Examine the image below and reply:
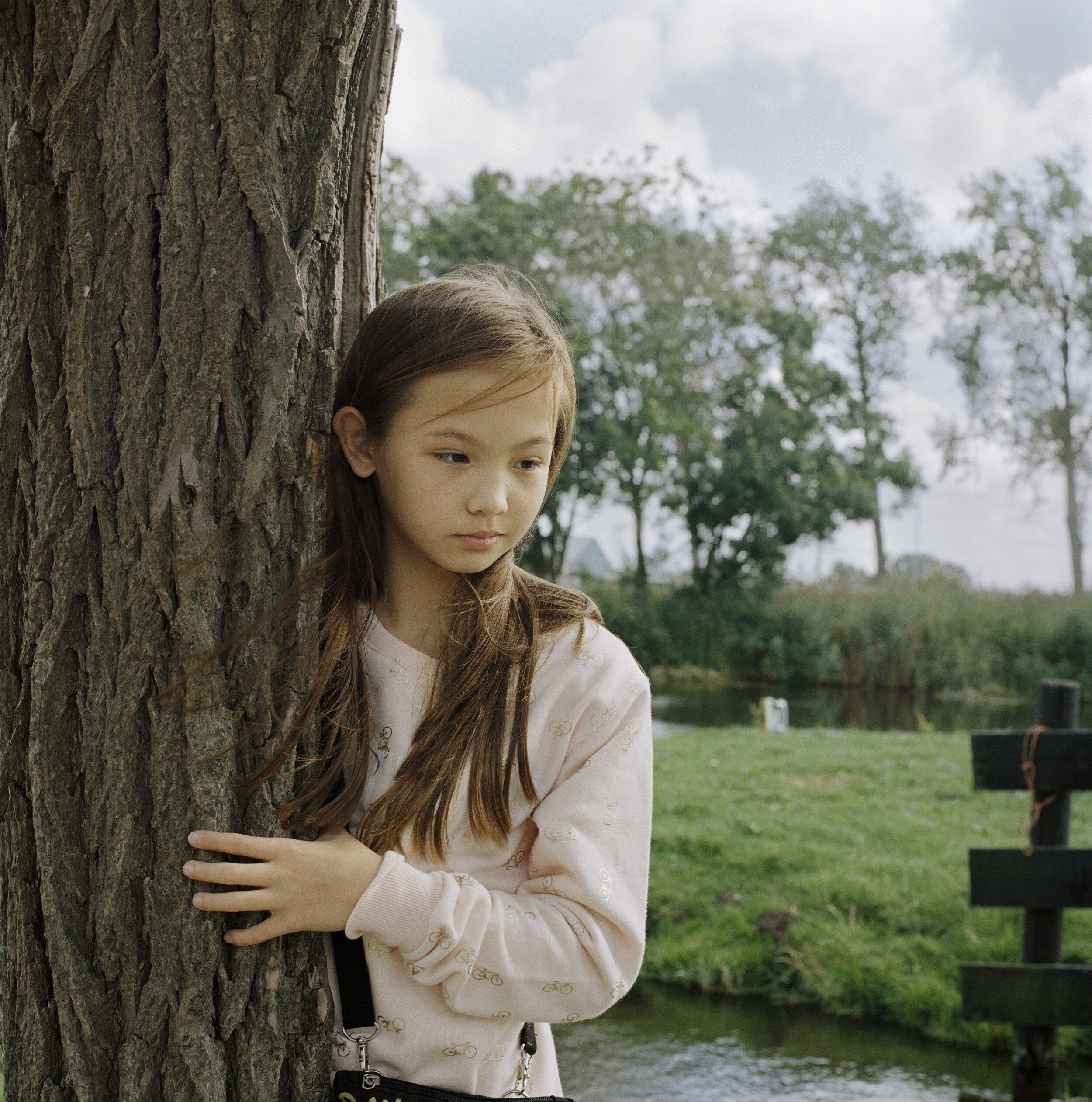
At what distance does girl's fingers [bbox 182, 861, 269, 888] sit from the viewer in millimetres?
1276

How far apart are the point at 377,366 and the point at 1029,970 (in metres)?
3.69

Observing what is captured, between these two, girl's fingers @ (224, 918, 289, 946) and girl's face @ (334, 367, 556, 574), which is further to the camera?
girl's face @ (334, 367, 556, 574)

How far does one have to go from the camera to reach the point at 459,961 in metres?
1.30

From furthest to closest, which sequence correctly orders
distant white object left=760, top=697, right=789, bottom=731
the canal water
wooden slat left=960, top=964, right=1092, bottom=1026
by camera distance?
distant white object left=760, top=697, right=789, bottom=731
wooden slat left=960, top=964, right=1092, bottom=1026
the canal water

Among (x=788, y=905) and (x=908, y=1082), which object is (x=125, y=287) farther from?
(x=788, y=905)

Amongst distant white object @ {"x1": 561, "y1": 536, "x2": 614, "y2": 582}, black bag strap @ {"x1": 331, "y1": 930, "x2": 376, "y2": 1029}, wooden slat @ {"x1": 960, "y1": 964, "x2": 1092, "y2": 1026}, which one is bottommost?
wooden slat @ {"x1": 960, "y1": 964, "x2": 1092, "y2": 1026}

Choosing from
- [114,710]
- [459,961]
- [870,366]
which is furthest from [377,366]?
[870,366]

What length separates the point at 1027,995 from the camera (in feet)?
12.6

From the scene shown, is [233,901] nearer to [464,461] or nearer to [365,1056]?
[365,1056]

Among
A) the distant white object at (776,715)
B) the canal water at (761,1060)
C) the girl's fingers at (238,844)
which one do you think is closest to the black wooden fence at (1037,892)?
the canal water at (761,1060)

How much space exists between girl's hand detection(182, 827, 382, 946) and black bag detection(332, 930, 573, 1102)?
9 centimetres

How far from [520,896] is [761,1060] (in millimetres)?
3072

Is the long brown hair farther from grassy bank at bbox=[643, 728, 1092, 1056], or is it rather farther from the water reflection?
the water reflection

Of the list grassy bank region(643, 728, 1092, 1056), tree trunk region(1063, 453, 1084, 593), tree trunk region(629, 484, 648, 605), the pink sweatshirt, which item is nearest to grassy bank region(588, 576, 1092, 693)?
tree trunk region(629, 484, 648, 605)
